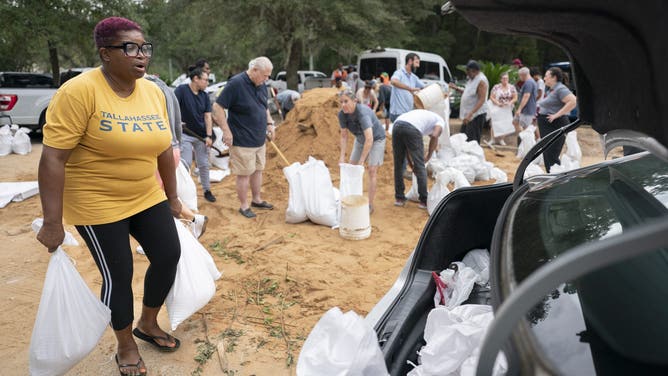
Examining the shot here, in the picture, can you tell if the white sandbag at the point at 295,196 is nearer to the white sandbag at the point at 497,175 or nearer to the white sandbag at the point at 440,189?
the white sandbag at the point at 440,189

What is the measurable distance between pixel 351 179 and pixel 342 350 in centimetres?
381

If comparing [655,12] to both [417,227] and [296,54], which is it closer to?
[417,227]

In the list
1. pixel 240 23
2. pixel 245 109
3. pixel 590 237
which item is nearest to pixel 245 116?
pixel 245 109

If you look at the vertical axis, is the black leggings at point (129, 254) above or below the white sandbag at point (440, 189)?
above

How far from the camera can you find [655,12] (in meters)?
0.94

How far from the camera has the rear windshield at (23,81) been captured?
11211 mm

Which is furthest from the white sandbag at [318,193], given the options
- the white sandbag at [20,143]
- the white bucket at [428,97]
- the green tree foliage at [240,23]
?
the green tree foliage at [240,23]

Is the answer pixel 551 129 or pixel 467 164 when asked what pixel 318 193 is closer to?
pixel 467 164

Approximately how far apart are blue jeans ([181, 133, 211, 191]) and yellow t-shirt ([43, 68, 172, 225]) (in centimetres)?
342

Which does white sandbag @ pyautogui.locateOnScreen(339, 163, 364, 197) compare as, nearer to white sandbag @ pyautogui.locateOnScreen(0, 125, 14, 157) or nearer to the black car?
the black car

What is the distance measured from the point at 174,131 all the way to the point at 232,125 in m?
1.27

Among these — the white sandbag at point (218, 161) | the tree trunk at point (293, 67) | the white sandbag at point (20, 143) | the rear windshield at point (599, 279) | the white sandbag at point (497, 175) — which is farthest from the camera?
the tree trunk at point (293, 67)

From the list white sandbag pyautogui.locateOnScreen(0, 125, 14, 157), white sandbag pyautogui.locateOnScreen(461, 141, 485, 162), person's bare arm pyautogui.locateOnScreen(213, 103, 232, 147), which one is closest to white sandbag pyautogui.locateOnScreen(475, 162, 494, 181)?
white sandbag pyautogui.locateOnScreen(461, 141, 485, 162)

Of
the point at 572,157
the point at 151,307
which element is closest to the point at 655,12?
the point at 151,307
